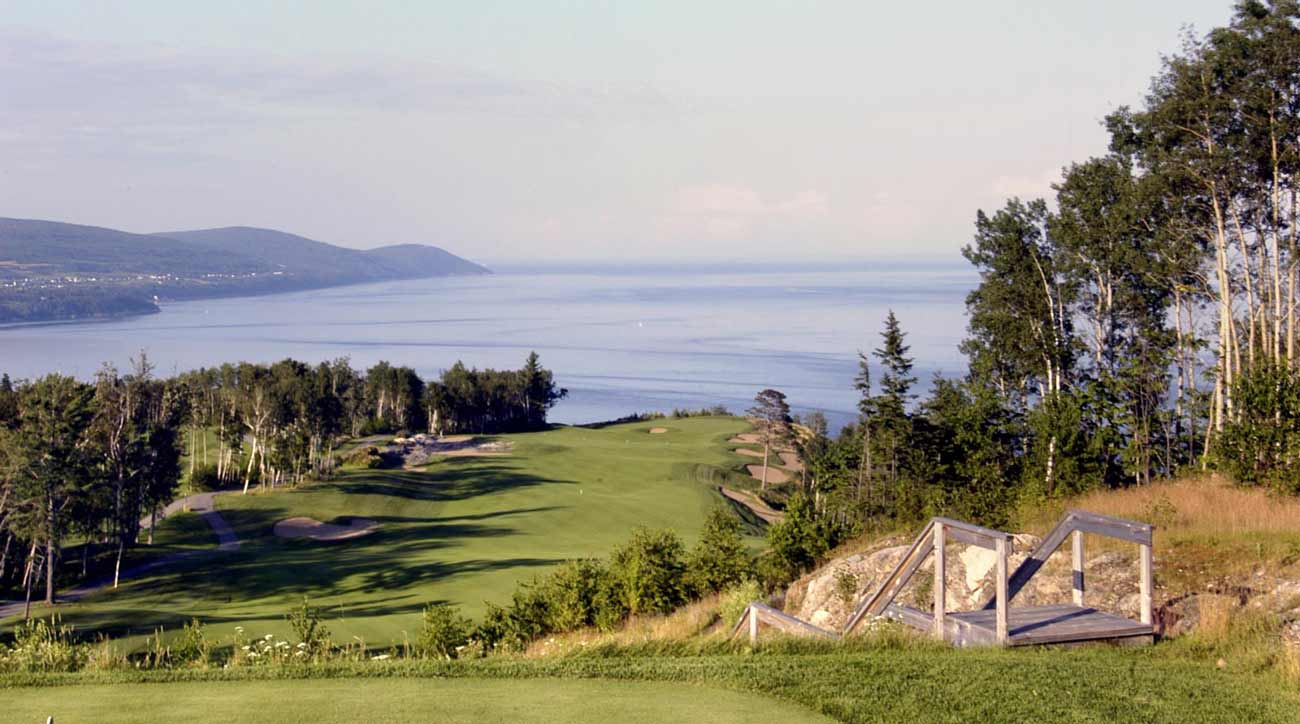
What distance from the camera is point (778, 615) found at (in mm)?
11359

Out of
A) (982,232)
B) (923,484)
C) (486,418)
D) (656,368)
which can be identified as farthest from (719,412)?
(923,484)

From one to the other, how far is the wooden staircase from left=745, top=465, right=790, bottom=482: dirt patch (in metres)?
60.1

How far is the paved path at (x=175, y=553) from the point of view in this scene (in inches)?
1497

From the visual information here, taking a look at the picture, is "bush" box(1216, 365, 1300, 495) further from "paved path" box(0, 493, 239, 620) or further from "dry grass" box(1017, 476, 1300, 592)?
"paved path" box(0, 493, 239, 620)

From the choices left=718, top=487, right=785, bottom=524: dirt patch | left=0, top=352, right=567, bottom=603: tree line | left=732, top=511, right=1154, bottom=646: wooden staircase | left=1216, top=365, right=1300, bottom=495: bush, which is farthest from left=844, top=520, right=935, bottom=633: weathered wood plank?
left=718, top=487, right=785, bottom=524: dirt patch

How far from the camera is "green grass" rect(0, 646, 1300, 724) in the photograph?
7660mm

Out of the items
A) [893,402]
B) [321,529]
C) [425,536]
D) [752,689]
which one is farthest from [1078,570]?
[321,529]

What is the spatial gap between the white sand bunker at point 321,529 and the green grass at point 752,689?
4110cm

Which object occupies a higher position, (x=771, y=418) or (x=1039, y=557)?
(x=1039, y=557)

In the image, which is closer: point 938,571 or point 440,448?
point 938,571

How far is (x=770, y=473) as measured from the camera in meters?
73.0

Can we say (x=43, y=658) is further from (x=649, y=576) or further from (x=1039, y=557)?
(x=649, y=576)

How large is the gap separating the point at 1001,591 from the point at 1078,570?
1.90 meters

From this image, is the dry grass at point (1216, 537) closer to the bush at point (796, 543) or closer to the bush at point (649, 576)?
the bush at point (796, 543)
